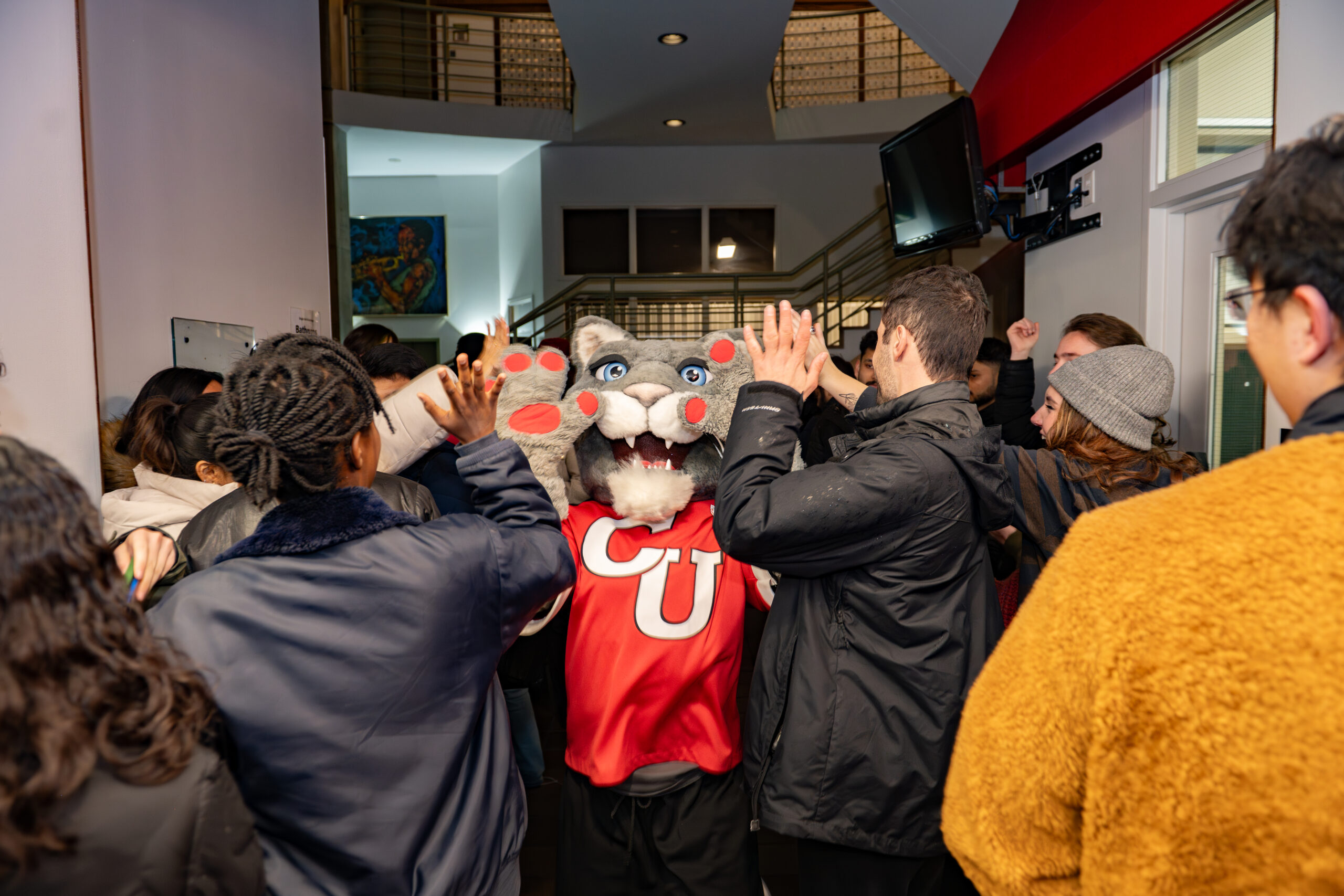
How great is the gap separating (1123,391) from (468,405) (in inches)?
53.5


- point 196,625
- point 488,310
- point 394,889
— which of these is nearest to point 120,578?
point 196,625

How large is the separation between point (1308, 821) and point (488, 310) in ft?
32.2

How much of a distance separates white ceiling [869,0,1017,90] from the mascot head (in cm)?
250

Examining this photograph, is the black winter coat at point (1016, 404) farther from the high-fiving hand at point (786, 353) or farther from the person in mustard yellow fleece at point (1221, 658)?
the person in mustard yellow fleece at point (1221, 658)

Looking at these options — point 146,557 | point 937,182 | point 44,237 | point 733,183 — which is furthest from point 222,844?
point 733,183

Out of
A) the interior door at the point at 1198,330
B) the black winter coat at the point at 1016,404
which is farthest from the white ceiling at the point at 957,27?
the black winter coat at the point at 1016,404

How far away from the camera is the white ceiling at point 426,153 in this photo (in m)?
8.02

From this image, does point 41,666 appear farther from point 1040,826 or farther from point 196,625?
point 1040,826

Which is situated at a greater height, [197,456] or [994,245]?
[994,245]

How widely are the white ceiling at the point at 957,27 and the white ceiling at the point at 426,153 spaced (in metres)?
5.38

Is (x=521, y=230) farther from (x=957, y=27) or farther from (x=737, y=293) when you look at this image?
(x=957, y=27)

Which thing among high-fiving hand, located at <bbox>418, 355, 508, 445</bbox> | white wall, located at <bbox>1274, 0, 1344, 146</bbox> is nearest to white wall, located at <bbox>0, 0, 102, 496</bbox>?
high-fiving hand, located at <bbox>418, 355, 508, 445</bbox>

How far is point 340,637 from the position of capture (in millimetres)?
978

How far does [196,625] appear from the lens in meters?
0.92
